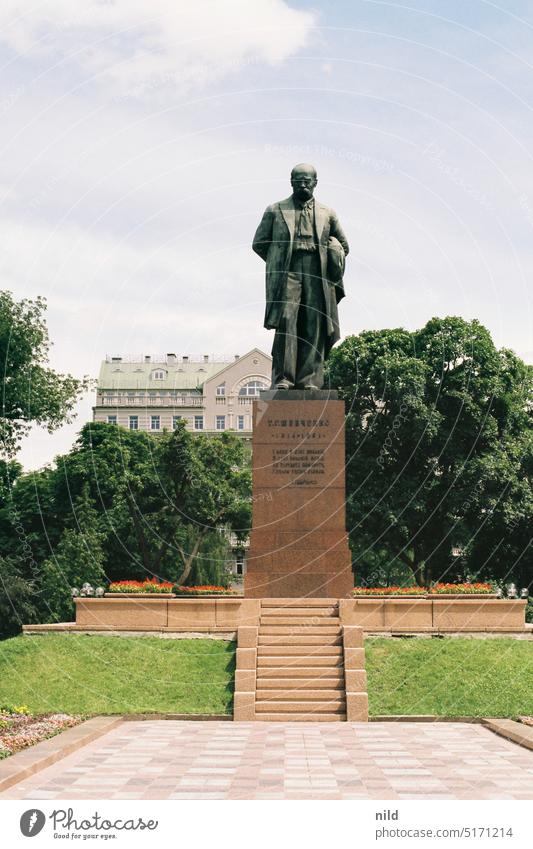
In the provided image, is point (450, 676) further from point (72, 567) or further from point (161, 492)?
point (72, 567)

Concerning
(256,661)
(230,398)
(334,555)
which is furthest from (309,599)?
(230,398)

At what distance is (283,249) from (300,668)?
849 cm

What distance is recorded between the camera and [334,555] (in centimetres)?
1966

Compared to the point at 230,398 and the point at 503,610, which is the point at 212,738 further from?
the point at 230,398

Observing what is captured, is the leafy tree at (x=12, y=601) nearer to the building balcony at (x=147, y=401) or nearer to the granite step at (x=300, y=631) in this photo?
the granite step at (x=300, y=631)

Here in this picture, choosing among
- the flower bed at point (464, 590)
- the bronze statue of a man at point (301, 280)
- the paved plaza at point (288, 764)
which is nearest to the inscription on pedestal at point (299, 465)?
the bronze statue of a man at point (301, 280)

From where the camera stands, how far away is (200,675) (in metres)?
17.7

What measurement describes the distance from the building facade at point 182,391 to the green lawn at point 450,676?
50.6 m

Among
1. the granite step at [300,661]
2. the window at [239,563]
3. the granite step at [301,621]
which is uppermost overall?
the window at [239,563]

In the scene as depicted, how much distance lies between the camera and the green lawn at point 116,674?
1661 centimetres

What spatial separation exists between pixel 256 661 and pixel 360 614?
3.28 m

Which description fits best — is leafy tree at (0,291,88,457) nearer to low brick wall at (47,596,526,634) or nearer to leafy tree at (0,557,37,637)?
leafy tree at (0,557,37,637)

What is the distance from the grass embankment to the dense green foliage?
21443 mm

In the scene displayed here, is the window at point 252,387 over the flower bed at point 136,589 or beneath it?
Answer: over
